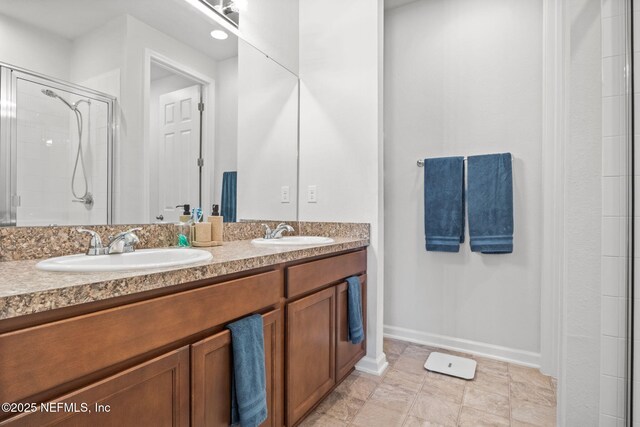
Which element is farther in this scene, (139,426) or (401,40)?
(401,40)

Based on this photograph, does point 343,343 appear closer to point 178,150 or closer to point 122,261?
point 122,261

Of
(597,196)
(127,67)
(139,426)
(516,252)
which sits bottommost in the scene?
(139,426)

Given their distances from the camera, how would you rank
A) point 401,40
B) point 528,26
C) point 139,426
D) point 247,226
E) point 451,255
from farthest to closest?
point 401,40 < point 451,255 < point 528,26 < point 247,226 < point 139,426

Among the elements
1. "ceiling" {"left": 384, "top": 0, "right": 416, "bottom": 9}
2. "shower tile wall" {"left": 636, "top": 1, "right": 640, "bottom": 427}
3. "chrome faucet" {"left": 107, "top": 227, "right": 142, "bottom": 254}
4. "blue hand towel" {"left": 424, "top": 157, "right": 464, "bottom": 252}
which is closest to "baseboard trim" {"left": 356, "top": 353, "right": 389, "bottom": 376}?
"blue hand towel" {"left": 424, "top": 157, "right": 464, "bottom": 252}

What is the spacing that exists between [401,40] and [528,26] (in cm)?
85

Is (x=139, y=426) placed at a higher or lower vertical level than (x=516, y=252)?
lower

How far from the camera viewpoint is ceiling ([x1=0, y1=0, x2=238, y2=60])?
1.11m

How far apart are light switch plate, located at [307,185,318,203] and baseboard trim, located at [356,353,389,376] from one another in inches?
42.4

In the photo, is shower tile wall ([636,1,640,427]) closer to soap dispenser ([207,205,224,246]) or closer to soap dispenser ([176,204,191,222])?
soap dispenser ([207,205,224,246])

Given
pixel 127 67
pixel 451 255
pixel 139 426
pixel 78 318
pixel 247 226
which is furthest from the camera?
pixel 451 255

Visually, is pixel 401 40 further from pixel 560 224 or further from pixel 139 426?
pixel 139 426

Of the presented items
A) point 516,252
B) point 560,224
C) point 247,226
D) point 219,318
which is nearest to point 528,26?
point 560,224

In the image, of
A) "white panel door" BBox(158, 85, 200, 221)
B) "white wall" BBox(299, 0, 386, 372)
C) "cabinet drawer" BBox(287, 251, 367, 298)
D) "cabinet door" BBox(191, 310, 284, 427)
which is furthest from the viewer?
"white wall" BBox(299, 0, 386, 372)

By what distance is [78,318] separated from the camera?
2.27ft
